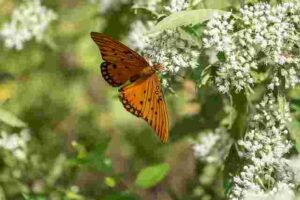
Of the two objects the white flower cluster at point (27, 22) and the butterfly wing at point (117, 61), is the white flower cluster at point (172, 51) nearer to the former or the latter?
the butterfly wing at point (117, 61)

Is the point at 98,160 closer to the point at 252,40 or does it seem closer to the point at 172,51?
the point at 172,51

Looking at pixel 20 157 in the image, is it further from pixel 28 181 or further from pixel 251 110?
pixel 251 110

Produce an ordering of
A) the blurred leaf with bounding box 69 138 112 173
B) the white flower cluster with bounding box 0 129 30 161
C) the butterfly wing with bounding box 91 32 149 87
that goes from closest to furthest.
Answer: the butterfly wing with bounding box 91 32 149 87 < the blurred leaf with bounding box 69 138 112 173 < the white flower cluster with bounding box 0 129 30 161

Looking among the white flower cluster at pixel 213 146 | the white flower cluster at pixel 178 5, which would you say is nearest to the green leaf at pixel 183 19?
the white flower cluster at pixel 178 5

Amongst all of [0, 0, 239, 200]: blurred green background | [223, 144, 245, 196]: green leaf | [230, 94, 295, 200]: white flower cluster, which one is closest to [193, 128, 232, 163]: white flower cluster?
[0, 0, 239, 200]: blurred green background

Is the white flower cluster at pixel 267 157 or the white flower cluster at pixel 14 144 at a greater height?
the white flower cluster at pixel 14 144

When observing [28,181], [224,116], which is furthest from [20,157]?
[224,116]

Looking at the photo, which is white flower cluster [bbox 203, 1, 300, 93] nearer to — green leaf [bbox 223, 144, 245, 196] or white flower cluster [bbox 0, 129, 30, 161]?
green leaf [bbox 223, 144, 245, 196]
